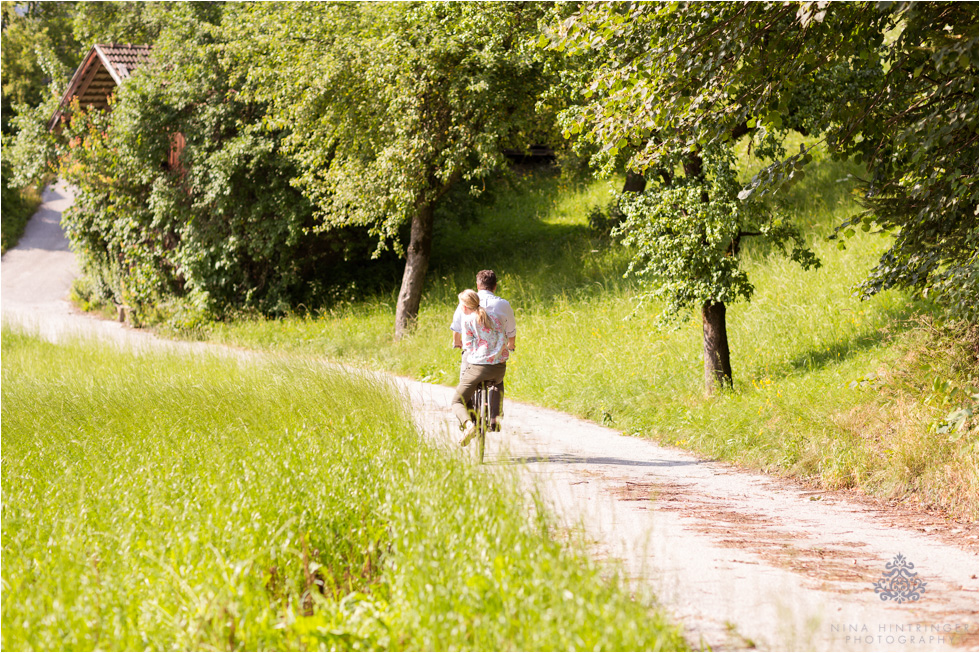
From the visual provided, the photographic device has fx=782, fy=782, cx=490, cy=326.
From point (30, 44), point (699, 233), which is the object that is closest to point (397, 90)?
point (699, 233)

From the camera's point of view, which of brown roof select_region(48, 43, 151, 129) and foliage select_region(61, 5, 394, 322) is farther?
brown roof select_region(48, 43, 151, 129)

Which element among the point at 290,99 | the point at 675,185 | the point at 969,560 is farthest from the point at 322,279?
the point at 969,560

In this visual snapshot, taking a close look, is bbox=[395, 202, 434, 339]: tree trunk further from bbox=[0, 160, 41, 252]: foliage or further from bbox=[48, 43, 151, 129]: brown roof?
bbox=[0, 160, 41, 252]: foliage

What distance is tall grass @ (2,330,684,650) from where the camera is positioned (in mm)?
3154

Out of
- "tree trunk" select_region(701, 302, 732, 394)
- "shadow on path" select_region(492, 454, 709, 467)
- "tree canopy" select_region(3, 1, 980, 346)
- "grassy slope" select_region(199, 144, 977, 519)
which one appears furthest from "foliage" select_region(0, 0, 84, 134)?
"shadow on path" select_region(492, 454, 709, 467)

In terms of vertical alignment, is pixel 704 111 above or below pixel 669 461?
above

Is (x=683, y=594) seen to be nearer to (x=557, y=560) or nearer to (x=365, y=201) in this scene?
(x=557, y=560)

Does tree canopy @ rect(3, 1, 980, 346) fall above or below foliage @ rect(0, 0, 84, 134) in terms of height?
below

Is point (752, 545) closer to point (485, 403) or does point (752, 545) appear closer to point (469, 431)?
point (469, 431)

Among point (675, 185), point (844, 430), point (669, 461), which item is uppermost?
point (675, 185)

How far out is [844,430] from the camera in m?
7.01

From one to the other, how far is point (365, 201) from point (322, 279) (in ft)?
18.0

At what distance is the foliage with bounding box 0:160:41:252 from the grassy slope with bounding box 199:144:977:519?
786 inches

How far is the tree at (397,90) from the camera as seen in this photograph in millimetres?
13023
